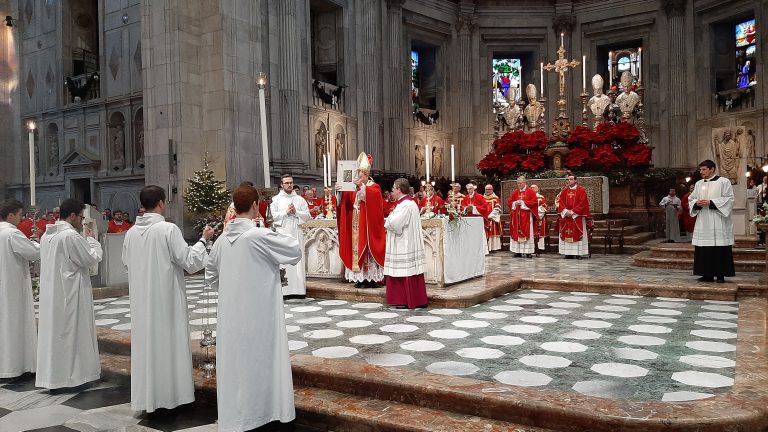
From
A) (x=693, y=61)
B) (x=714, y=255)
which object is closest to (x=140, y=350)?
(x=714, y=255)

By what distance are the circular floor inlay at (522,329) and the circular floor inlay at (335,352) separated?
1.69 m

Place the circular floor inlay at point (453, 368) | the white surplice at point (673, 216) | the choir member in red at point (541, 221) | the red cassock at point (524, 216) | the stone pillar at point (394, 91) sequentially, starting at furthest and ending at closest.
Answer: the stone pillar at point (394, 91), the white surplice at point (673, 216), the choir member in red at point (541, 221), the red cassock at point (524, 216), the circular floor inlay at point (453, 368)

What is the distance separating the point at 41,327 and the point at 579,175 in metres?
12.7

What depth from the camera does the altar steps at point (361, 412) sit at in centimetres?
343

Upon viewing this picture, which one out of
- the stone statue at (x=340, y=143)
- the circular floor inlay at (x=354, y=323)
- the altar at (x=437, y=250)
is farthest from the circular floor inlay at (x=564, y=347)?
the stone statue at (x=340, y=143)

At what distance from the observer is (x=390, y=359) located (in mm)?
4613

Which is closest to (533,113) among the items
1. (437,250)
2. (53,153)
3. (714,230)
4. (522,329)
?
(714,230)

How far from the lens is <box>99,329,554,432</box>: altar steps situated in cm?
343

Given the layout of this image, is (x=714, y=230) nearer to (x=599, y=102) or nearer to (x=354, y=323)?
(x=354, y=323)

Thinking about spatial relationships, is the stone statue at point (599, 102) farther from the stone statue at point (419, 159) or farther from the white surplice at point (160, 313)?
the white surplice at point (160, 313)

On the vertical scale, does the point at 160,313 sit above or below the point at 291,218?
below

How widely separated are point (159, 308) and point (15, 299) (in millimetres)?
2076

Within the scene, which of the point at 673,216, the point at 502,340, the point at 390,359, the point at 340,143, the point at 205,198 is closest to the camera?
the point at 390,359

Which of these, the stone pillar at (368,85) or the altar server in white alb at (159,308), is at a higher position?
the stone pillar at (368,85)
